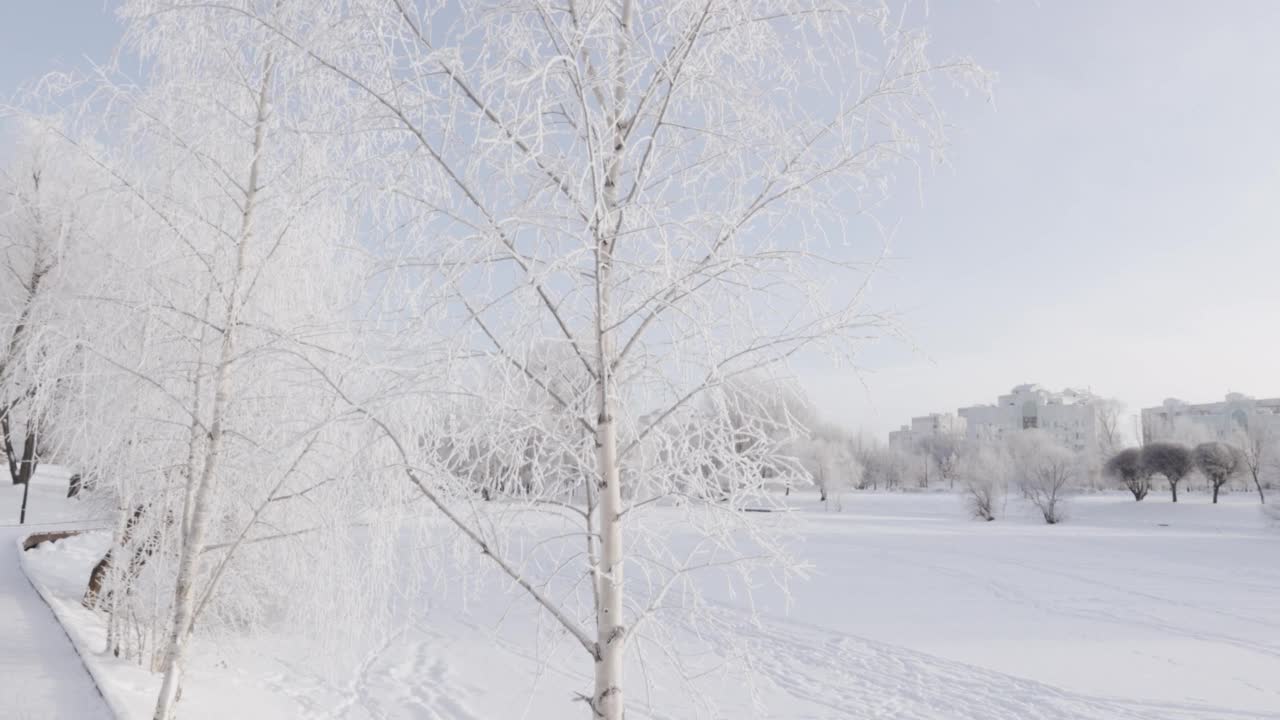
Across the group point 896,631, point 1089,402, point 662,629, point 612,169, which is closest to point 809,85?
point 612,169

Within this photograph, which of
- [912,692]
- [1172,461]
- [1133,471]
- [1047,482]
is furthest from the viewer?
[1133,471]

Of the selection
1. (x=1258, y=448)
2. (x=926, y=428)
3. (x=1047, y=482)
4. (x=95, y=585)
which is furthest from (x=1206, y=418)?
(x=95, y=585)

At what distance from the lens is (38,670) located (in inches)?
200

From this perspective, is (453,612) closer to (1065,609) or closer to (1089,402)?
(1065,609)

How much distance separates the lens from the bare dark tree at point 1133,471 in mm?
35500

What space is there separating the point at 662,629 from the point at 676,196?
1086 millimetres

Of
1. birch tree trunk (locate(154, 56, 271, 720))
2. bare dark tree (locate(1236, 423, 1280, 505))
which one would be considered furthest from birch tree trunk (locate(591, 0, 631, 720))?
bare dark tree (locate(1236, 423, 1280, 505))

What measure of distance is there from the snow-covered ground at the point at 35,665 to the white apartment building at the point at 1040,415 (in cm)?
7483

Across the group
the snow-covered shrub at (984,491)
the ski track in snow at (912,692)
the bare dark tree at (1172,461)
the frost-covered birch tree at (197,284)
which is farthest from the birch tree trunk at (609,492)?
the bare dark tree at (1172,461)

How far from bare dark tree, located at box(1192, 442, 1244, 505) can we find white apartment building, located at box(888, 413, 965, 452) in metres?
53.9

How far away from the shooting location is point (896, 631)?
31.7 feet

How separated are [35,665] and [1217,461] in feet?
137

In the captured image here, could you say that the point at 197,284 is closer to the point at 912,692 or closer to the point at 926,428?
the point at 912,692

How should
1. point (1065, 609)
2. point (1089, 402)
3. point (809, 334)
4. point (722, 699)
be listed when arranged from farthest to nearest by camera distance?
point (1089, 402), point (1065, 609), point (722, 699), point (809, 334)
